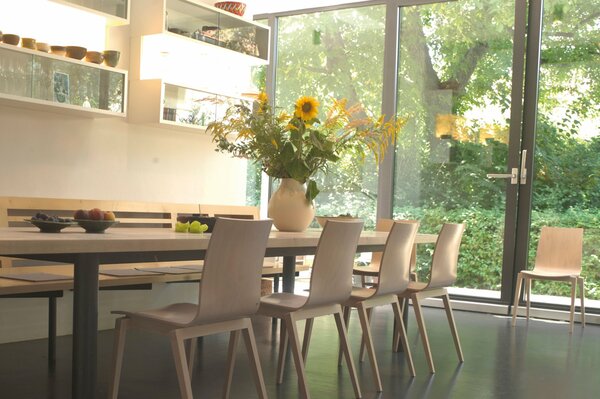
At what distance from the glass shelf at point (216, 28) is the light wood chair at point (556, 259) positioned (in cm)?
301

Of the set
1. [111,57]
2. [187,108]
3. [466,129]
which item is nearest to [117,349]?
[111,57]

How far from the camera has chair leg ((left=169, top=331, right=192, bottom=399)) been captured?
102 inches

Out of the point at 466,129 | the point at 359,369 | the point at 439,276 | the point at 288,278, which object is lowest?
the point at 359,369

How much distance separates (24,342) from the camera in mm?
4566

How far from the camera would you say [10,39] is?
496cm

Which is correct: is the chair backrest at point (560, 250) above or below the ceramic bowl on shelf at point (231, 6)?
below

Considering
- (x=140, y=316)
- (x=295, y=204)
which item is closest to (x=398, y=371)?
(x=295, y=204)

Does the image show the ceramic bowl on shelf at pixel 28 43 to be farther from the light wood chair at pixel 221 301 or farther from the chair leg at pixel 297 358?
the chair leg at pixel 297 358

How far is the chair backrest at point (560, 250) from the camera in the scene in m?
6.36

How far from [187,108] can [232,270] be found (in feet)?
12.7

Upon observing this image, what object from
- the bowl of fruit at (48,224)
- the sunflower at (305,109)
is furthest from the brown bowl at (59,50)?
the bowl of fruit at (48,224)

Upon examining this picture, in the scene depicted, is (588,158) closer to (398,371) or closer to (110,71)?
(398,371)

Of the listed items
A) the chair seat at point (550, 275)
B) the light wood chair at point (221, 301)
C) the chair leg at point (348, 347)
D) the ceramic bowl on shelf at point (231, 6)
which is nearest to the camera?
the light wood chair at point (221, 301)

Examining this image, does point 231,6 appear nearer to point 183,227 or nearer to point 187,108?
point 187,108
